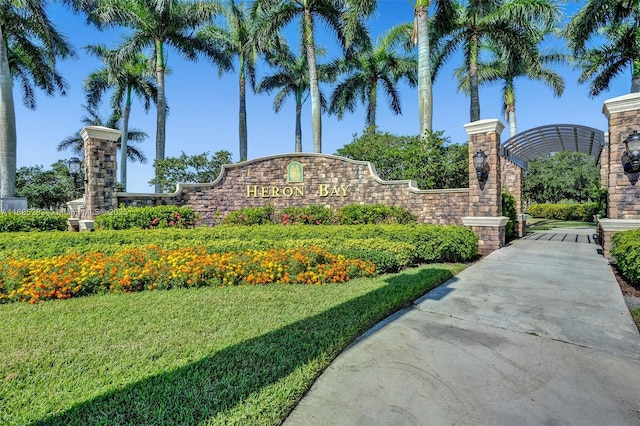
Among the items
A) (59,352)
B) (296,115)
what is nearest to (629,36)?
(296,115)

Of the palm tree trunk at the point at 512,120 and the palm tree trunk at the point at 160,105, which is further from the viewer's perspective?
the palm tree trunk at the point at 512,120

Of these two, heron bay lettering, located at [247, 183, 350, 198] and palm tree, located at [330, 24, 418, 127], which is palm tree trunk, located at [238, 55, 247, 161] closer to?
Result: palm tree, located at [330, 24, 418, 127]

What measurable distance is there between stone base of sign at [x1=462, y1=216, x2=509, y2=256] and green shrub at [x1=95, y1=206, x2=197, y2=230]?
8.93m

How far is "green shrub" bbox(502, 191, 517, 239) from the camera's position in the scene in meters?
10.7

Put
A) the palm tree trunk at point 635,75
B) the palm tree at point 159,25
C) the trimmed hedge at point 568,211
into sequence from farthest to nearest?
the trimmed hedge at point 568,211
the palm tree at point 159,25
the palm tree trunk at point 635,75

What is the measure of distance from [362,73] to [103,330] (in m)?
23.2

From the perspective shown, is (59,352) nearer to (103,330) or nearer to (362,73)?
(103,330)

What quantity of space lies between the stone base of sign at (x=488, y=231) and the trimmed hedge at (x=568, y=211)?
65.7 ft

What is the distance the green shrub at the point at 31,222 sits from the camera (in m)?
9.38

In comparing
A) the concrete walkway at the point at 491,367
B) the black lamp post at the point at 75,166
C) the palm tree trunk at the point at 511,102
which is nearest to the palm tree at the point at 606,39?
the palm tree trunk at the point at 511,102

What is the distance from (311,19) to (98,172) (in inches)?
487

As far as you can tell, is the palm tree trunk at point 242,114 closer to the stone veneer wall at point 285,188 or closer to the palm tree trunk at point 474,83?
the stone veneer wall at point 285,188

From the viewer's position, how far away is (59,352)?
2.84 metres

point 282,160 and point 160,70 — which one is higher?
point 160,70
